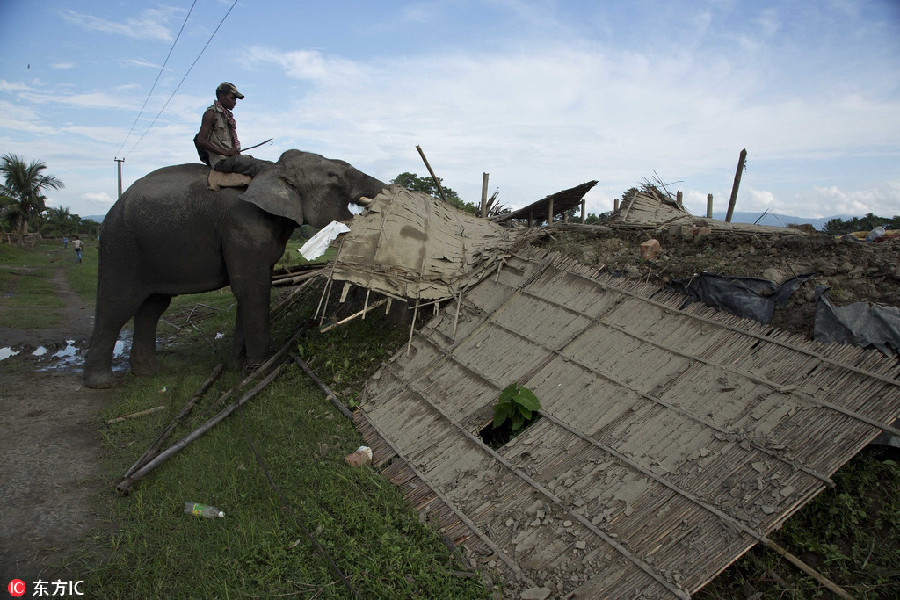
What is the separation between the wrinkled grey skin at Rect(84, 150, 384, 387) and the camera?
6727mm

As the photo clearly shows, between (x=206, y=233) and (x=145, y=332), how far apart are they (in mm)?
2071

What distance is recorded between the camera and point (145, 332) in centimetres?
782

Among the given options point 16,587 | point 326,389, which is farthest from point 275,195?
point 16,587

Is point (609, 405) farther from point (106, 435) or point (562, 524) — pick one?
point (106, 435)

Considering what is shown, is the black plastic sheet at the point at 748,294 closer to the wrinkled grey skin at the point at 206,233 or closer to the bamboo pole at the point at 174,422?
the wrinkled grey skin at the point at 206,233

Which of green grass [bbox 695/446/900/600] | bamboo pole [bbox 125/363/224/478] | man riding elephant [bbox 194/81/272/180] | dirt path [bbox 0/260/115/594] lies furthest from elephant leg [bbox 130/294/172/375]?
green grass [bbox 695/446/900/600]

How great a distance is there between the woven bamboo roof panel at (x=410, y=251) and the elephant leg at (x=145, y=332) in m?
3.45

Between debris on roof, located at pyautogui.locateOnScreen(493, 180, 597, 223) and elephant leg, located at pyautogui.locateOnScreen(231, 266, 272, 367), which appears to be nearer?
elephant leg, located at pyautogui.locateOnScreen(231, 266, 272, 367)

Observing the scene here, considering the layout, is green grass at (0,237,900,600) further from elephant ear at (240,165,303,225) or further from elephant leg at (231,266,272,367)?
elephant ear at (240,165,303,225)

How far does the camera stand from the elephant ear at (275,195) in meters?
6.39

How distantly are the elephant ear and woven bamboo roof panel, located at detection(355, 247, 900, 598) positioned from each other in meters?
2.67

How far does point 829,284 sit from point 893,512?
2449 millimetres

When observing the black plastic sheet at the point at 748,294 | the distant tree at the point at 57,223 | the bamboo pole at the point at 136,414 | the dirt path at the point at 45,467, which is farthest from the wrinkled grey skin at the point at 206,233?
the distant tree at the point at 57,223

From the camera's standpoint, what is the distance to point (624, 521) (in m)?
3.36
